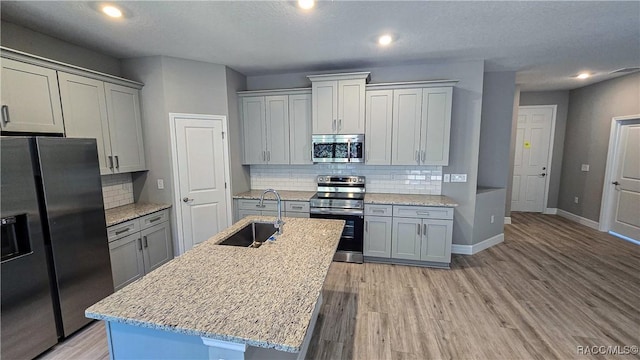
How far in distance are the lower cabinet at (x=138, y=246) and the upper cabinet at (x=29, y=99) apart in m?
1.09

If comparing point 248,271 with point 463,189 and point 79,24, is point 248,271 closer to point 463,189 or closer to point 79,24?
point 79,24

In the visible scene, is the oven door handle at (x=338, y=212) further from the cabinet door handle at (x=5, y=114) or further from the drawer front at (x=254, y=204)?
the cabinet door handle at (x=5, y=114)

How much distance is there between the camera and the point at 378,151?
3719mm

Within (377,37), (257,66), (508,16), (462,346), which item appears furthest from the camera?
(257,66)

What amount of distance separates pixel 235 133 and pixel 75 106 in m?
1.78

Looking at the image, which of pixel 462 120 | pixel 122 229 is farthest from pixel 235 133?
pixel 462 120

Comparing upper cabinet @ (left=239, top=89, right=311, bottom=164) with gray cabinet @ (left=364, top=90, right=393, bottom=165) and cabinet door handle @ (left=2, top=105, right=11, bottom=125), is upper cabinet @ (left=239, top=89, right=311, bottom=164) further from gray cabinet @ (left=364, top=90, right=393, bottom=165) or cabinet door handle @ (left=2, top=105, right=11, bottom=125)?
cabinet door handle @ (left=2, top=105, right=11, bottom=125)

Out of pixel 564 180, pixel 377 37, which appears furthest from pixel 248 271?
pixel 564 180

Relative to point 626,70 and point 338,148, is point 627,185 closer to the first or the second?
point 626,70

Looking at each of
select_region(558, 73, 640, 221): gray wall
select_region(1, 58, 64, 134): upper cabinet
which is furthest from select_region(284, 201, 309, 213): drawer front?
select_region(558, 73, 640, 221): gray wall

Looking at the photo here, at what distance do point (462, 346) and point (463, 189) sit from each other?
2.23 meters

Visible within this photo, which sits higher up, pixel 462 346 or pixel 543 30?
pixel 543 30

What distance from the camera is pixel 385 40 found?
9.28 feet

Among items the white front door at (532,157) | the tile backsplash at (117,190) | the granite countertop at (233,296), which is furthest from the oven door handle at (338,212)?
the white front door at (532,157)
